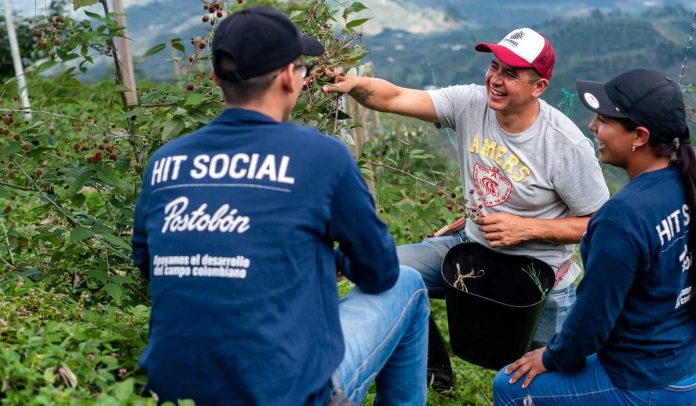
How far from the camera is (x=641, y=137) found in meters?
2.57

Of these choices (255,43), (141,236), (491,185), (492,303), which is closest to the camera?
(255,43)

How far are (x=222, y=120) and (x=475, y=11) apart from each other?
42.8 meters

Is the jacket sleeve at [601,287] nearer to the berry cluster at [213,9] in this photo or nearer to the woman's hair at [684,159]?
the woman's hair at [684,159]

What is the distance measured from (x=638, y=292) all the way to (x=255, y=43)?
1341mm

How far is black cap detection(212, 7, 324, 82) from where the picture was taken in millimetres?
2189

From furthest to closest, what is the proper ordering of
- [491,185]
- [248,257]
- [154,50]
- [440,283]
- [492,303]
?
[440,283]
[491,185]
[492,303]
[154,50]
[248,257]

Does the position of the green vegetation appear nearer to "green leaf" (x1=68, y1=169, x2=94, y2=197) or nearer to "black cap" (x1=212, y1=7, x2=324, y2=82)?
"green leaf" (x1=68, y1=169, x2=94, y2=197)

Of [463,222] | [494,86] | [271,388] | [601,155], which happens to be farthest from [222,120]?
[463,222]

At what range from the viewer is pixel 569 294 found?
3.58 m

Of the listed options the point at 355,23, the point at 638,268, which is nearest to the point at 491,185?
the point at 355,23

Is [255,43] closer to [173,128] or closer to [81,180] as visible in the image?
[173,128]

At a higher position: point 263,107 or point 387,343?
point 263,107

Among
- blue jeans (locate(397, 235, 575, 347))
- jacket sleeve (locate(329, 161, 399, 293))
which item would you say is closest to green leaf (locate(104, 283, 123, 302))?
jacket sleeve (locate(329, 161, 399, 293))

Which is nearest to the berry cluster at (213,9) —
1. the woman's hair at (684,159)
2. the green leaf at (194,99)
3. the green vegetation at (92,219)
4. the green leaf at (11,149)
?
the green vegetation at (92,219)
